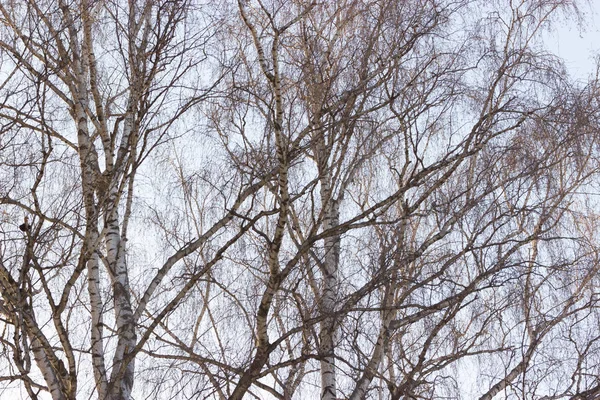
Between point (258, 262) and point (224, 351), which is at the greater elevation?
point (258, 262)

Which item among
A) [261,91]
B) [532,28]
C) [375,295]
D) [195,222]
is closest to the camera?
[375,295]

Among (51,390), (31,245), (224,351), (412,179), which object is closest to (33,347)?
(51,390)

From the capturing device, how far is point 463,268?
25.1 feet

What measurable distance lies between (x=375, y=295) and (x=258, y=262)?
1212 millimetres

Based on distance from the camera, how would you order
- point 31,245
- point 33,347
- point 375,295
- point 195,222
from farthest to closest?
point 195,222, point 375,295, point 33,347, point 31,245

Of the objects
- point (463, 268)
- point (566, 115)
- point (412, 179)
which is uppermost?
point (566, 115)

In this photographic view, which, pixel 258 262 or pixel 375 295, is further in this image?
pixel 258 262

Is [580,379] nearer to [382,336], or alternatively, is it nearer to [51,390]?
[382,336]

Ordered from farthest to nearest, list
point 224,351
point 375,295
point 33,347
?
point 375,295
point 224,351
point 33,347

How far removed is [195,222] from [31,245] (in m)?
5.43

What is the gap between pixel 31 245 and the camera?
3900 millimetres

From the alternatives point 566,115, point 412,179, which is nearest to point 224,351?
point 412,179

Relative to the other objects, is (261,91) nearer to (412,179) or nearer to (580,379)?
(412,179)

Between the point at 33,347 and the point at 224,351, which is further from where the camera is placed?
the point at 224,351
